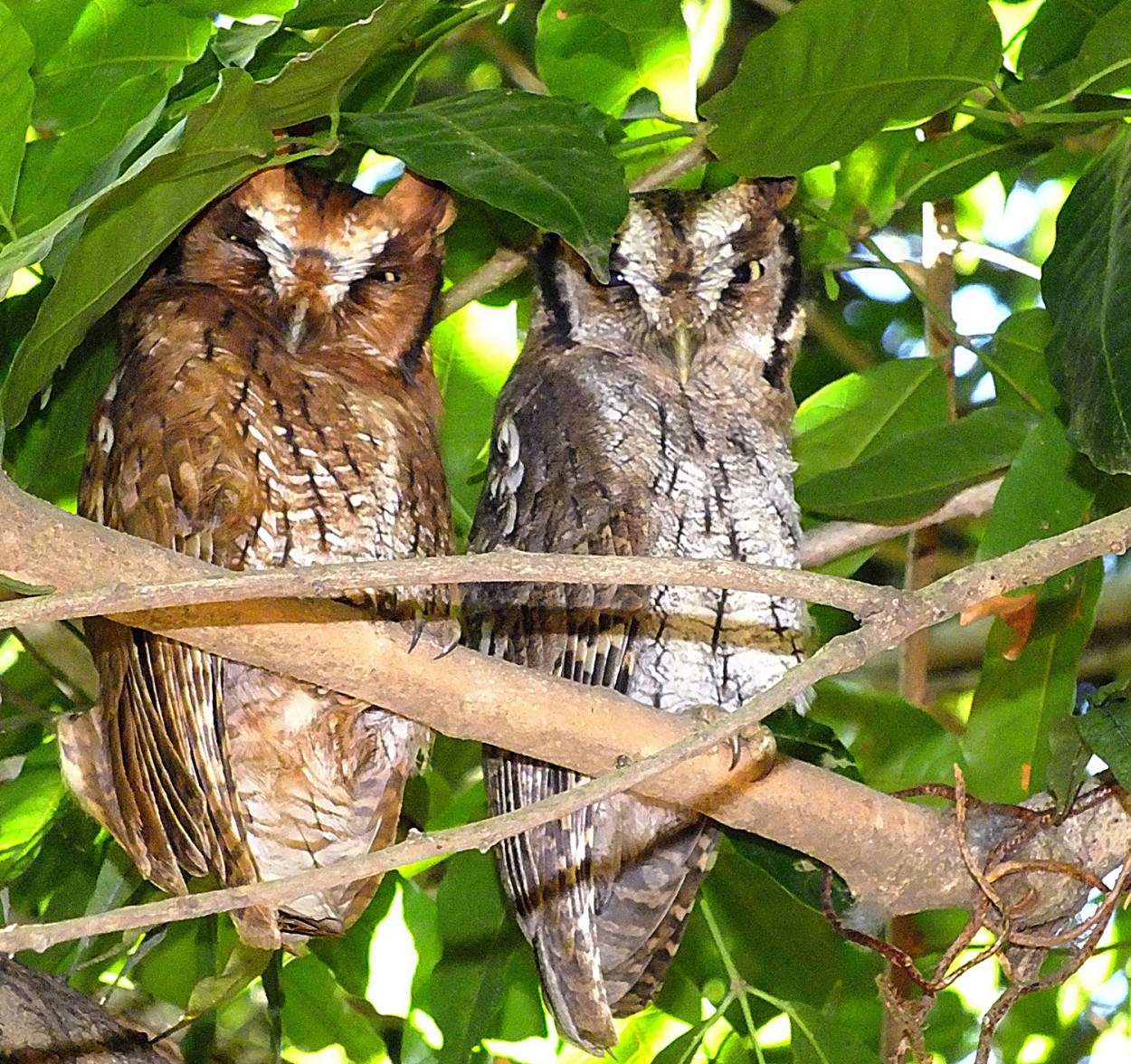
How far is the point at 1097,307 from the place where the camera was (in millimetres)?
1600

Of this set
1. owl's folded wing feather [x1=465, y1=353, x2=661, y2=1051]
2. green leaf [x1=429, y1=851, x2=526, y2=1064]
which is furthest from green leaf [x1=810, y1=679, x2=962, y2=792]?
green leaf [x1=429, y1=851, x2=526, y2=1064]

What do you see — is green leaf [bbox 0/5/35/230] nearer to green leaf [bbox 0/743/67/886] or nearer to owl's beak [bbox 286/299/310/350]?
owl's beak [bbox 286/299/310/350]

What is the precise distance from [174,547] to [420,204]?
0.54 meters

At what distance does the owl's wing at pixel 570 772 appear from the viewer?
6.30 feet

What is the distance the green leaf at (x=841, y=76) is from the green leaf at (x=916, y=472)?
0.41 metres

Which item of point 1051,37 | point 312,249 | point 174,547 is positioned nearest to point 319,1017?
point 174,547

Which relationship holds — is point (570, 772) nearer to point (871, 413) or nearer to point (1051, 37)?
point (871, 413)

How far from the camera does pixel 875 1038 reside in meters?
2.32

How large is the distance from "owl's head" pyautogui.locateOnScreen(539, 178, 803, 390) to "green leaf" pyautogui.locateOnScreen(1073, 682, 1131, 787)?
753 millimetres

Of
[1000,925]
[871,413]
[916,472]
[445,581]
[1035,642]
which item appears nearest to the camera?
[445,581]

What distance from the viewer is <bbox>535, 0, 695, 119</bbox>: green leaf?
199 cm

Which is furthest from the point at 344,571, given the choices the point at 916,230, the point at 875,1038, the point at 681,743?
the point at 916,230

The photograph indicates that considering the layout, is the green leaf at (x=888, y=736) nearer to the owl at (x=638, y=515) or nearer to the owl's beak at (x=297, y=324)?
the owl at (x=638, y=515)

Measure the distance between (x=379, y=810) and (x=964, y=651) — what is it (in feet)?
4.01
